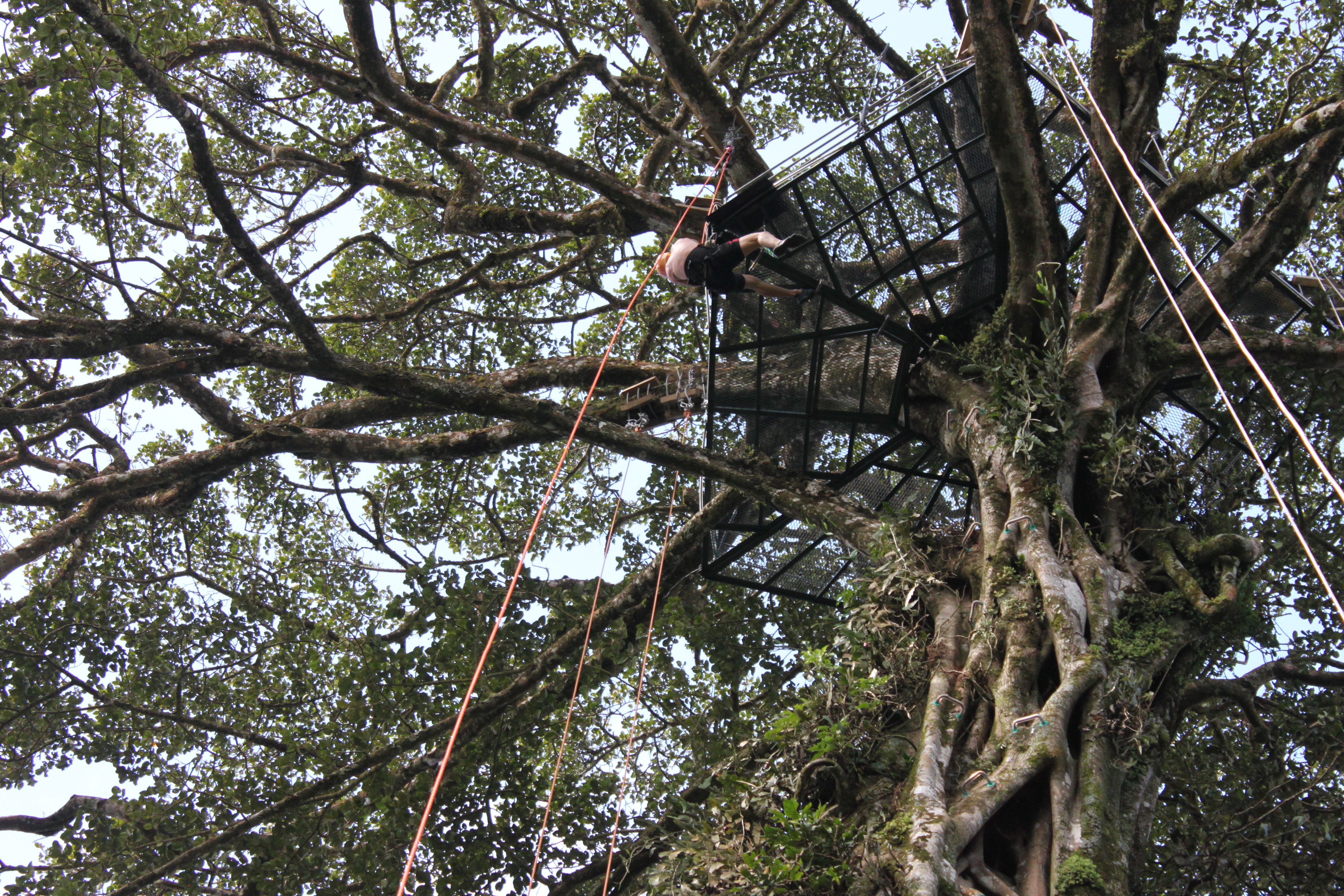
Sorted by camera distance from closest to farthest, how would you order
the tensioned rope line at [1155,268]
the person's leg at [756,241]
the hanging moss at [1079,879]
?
the hanging moss at [1079,879], the tensioned rope line at [1155,268], the person's leg at [756,241]

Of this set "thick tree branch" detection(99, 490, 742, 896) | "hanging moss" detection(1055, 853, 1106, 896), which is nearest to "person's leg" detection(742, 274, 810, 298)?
"thick tree branch" detection(99, 490, 742, 896)

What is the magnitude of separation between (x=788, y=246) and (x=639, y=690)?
2919 millimetres

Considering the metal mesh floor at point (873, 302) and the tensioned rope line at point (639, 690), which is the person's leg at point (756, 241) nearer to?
the metal mesh floor at point (873, 302)

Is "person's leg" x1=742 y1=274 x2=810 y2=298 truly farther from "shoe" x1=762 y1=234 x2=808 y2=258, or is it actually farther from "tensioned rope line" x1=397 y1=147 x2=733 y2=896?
"tensioned rope line" x1=397 y1=147 x2=733 y2=896

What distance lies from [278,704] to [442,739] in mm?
2261

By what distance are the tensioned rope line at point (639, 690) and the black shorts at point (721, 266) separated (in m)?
1.75

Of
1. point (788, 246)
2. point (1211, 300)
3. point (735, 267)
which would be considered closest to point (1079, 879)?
point (1211, 300)

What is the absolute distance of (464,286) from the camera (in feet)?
36.7

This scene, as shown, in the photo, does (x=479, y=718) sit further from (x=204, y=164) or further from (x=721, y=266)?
(x=204, y=164)

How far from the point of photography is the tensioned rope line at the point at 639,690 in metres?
5.99

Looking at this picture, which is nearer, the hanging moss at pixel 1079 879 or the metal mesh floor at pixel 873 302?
the hanging moss at pixel 1079 879

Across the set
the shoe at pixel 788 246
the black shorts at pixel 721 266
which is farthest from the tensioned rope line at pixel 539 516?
the shoe at pixel 788 246

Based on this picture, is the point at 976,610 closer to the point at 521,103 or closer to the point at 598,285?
the point at 598,285

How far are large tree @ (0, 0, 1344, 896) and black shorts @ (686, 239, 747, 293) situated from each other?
3.61 ft
